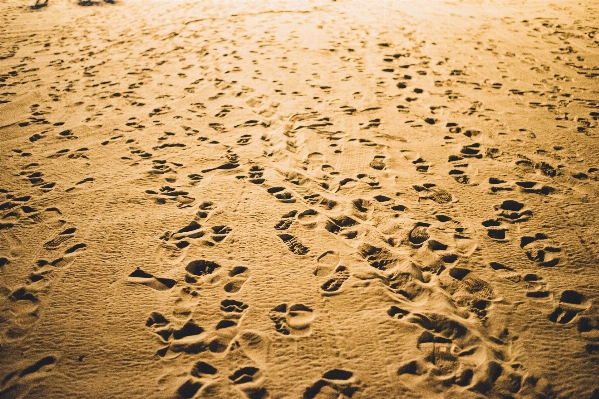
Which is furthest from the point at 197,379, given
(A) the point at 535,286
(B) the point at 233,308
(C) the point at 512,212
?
(C) the point at 512,212

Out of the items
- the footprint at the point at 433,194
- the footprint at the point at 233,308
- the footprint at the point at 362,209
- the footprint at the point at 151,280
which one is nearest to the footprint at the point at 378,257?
the footprint at the point at 362,209

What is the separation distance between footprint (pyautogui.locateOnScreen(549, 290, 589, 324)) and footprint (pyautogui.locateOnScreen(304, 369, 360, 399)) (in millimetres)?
1311

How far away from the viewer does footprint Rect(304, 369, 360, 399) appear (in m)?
1.88

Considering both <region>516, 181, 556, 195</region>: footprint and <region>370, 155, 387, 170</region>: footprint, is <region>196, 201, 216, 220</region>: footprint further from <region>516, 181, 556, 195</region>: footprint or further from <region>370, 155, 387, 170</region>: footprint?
<region>516, 181, 556, 195</region>: footprint

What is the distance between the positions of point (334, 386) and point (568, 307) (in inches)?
61.9

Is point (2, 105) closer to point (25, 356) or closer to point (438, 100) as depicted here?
point (25, 356)

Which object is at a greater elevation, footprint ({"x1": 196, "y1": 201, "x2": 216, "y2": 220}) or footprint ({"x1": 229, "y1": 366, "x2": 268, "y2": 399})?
footprint ({"x1": 196, "y1": 201, "x2": 216, "y2": 220})

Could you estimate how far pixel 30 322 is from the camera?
230 cm

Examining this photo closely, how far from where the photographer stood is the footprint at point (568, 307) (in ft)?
7.20

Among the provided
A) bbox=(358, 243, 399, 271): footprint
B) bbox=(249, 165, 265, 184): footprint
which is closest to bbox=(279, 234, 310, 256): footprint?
bbox=(358, 243, 399, 271): footprint

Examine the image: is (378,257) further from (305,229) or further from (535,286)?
(535,286)

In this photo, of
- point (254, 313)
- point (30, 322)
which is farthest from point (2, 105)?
point (254, 313)

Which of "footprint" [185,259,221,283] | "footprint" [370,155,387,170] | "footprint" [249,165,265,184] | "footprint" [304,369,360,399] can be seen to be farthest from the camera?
"footprint" [370,155,387,170]

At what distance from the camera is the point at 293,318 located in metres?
2.28
